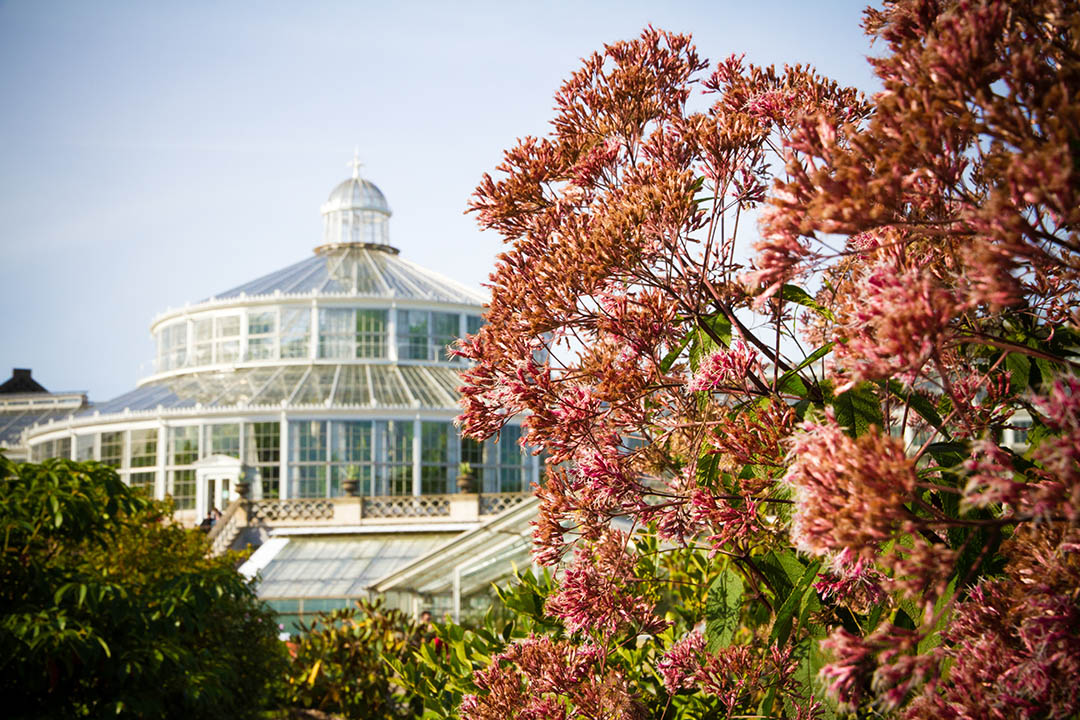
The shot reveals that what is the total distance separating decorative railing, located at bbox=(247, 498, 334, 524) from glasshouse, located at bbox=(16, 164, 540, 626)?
1.5 inches

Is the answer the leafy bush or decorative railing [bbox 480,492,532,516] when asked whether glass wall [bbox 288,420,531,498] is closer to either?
decorative railing [bbox 480,492,532,516]

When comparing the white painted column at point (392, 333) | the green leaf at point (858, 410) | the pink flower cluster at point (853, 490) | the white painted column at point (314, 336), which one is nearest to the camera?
the pink flower cluster at point (853, 490)

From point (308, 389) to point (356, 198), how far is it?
10724 mm

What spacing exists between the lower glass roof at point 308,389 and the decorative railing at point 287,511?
533cm

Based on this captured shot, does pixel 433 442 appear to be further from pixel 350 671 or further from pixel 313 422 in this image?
pixel 350 671

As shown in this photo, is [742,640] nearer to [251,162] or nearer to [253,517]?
[251,162]

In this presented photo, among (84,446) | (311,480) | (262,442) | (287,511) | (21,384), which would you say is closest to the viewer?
(287,511)

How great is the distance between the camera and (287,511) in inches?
1110

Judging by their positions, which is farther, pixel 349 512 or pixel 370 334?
pixel 370 334

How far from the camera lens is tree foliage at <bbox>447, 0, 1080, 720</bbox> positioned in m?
1.48

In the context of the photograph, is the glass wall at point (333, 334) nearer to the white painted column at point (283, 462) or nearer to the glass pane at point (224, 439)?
the glass pane at point (224, 439)

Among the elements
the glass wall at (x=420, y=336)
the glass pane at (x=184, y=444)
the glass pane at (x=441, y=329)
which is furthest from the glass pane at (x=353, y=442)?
the glass pane at (x=184, y=444)

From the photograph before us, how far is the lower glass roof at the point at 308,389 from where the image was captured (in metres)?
33.8

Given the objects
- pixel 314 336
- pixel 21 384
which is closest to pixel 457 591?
pixel 314 336
